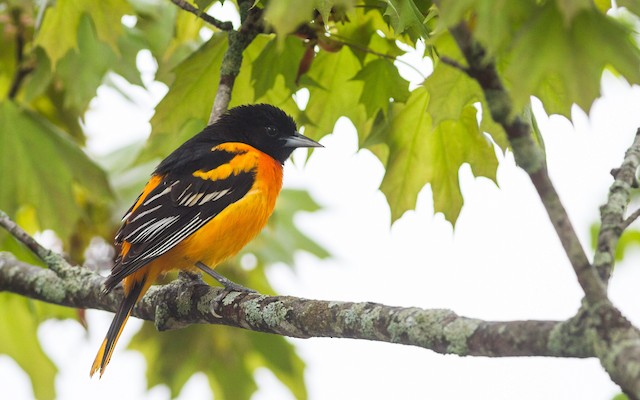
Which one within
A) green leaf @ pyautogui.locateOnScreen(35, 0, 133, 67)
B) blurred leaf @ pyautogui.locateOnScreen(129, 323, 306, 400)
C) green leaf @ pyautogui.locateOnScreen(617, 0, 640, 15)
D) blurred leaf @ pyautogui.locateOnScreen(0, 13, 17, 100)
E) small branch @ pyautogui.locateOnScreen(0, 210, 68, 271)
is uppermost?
blurred leaf @ pyautogui.locateOnScreen(0, 13, 17, 100)

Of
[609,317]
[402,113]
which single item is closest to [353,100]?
[402,113]

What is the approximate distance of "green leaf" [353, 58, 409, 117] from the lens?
374cm

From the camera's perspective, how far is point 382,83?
375cm

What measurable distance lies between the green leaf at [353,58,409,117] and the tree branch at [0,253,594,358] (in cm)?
102

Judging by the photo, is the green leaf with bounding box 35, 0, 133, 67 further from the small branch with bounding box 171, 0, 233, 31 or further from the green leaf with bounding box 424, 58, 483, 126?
the green leaf with bounding box 424, 58, 483, 126

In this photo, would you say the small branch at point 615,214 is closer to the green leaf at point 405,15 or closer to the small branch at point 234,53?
the green leaf at point 405,15

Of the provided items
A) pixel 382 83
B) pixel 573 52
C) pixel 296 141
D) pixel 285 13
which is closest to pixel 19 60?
pixel 296 141

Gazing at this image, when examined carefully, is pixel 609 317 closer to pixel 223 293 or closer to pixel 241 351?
pixel 223 293

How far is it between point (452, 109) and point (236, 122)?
6.82 ft

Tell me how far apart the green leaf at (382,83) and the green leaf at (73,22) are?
127 cm

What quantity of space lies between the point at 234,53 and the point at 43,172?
180 centimetres

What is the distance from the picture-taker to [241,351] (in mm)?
6133

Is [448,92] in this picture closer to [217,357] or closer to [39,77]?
[39,77]

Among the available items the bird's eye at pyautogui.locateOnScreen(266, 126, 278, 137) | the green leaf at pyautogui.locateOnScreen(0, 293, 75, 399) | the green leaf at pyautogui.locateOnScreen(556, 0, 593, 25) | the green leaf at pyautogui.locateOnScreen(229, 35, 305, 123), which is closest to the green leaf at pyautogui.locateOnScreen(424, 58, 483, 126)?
the green leaf at pyautogui.locateOnScreen(229, 35, 305, 123)
